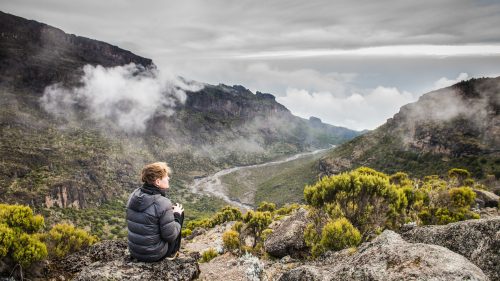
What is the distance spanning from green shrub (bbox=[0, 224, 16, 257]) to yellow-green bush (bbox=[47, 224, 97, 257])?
12.1 feet

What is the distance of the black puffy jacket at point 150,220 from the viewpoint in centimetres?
641

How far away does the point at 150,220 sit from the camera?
6.42m

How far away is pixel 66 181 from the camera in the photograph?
3981 inches

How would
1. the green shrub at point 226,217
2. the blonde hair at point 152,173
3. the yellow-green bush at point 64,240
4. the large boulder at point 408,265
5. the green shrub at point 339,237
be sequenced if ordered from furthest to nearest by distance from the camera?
the green shrub at point 226,217 → the yellow-green bush at point 64,240 → the green shrub at point 339,237 → the blonde hair at point 152,173 → the large boulder at point 408,265

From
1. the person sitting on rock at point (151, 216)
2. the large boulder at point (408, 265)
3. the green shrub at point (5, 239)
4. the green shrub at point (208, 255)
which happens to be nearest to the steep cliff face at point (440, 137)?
the green shrub at point (208, 255)

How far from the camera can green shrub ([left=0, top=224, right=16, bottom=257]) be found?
926cm

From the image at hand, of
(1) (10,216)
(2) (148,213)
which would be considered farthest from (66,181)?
(2) (148,213)

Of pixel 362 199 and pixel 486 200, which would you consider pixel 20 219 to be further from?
pixel 486 200

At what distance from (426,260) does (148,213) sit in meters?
5.20

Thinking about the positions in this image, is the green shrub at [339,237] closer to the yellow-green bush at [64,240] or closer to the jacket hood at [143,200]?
the jacket hood at [143,200]

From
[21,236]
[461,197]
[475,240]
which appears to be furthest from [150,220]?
[461,197]

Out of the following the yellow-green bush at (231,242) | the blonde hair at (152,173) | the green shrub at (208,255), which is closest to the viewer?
the blonde hair at (152,173)

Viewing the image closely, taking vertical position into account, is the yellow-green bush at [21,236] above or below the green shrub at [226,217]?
above

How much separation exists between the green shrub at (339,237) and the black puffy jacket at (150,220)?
255 inches
